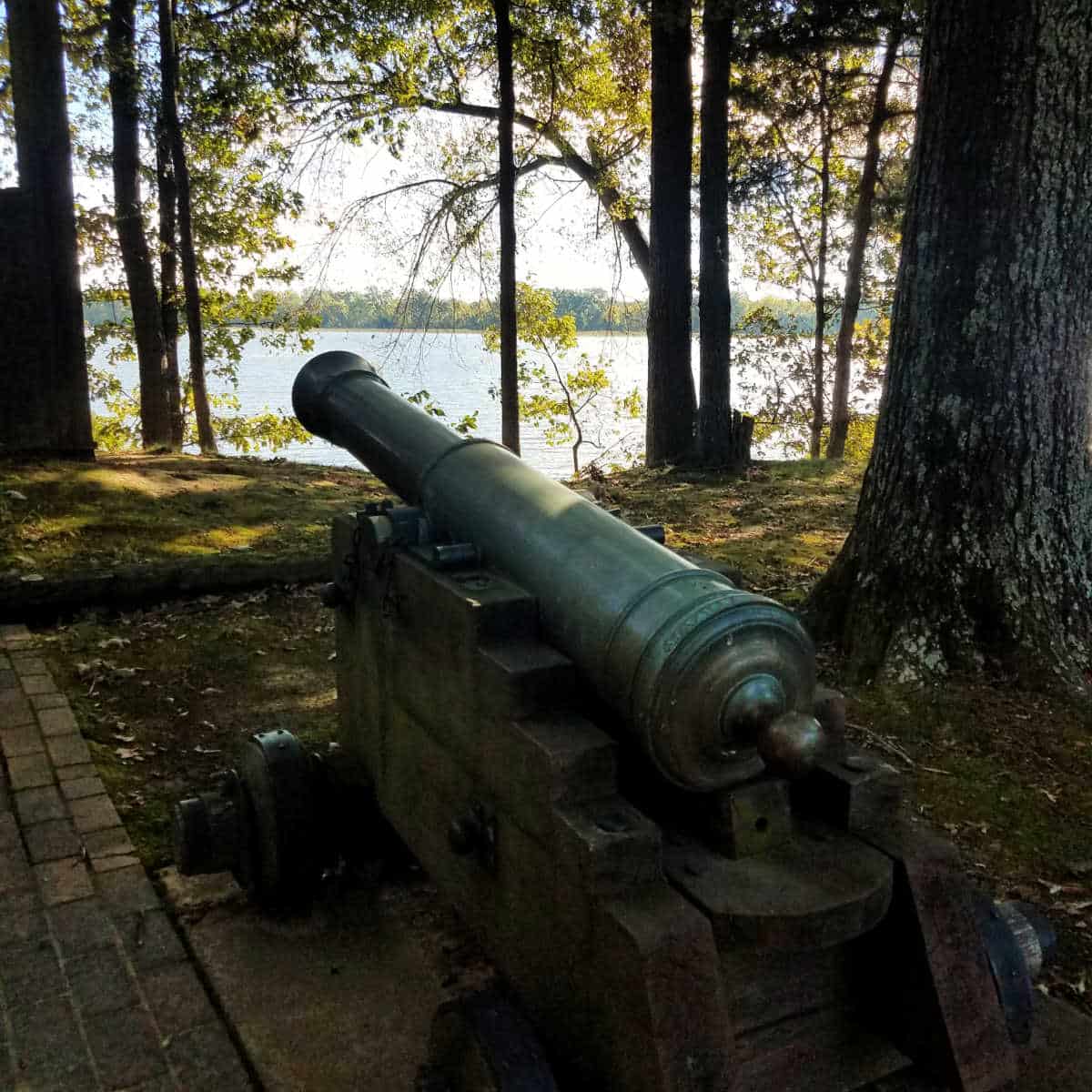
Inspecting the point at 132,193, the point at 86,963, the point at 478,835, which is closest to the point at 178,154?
the point at 132,193

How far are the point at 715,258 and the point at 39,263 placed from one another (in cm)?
648

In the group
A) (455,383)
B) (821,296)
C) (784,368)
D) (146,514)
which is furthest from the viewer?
(455,383)

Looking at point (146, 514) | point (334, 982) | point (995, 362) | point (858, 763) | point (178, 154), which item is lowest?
point (334, 982)

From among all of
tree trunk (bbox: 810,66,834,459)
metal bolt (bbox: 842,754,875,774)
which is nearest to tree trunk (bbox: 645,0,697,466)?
tree trunk (bbox: 810,66,834,459)

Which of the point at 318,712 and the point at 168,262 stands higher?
the point at 168,262

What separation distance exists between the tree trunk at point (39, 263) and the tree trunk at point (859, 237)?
9.08 metres

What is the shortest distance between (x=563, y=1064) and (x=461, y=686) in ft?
2.67

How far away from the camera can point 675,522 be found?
7.86 metres

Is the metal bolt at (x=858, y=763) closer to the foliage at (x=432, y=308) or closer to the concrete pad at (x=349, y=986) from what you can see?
the concrete pad at (x=349, y=986)

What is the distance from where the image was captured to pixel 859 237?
1443 centimetres

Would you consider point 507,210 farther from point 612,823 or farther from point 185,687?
point 612,823

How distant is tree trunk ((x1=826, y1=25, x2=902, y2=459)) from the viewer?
13.5 meters

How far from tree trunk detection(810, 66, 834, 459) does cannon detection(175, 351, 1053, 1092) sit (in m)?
13.5

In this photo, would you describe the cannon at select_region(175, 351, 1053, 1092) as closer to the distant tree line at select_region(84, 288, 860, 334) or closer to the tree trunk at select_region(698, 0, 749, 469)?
the tree trunk at select_region(698, 0, 749, 469)
